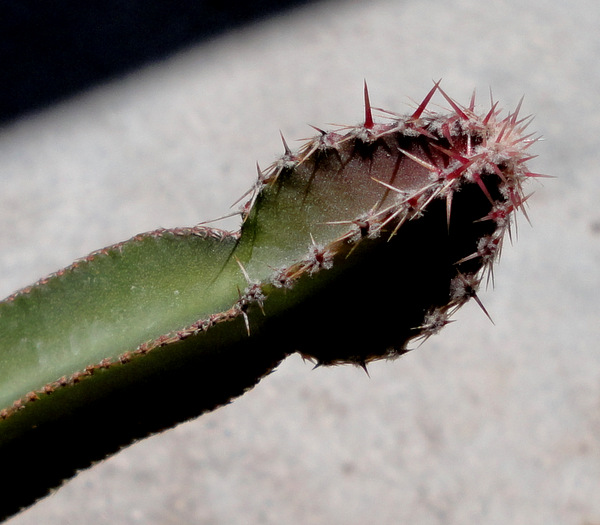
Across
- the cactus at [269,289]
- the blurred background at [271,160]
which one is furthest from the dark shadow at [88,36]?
the cactus at [269,289]

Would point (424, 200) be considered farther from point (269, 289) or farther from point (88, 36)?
point (88, 36)

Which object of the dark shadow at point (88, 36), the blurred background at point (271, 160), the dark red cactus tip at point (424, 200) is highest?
the dark shadow at point (88, 36)

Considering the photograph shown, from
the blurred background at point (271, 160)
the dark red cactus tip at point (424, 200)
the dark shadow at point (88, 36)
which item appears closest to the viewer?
the dark red cactus tip at point (424, 200)

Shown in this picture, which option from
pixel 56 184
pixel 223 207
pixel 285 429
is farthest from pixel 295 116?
pixel 285 429

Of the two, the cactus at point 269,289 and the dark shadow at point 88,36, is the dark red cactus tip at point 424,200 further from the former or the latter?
the dark shadow at point 88,36

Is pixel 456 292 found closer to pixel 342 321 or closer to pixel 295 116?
pixel 342 321

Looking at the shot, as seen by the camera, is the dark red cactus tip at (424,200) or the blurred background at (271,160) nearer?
the dark red cactus tip at (424,200)
